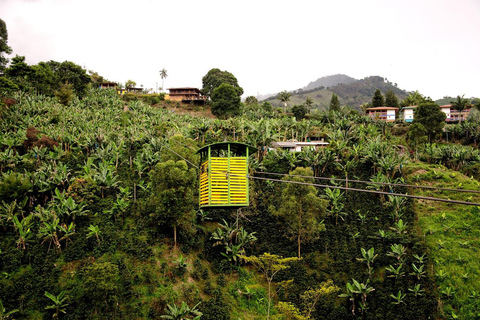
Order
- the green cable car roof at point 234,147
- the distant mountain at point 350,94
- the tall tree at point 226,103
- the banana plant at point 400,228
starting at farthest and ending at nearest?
the distant mountain at point 350,94, the tall tree at point 226,103, the banana plant at point 400,228, the green cable car roof at point 234,147

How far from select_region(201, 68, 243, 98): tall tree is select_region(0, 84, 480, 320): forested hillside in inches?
1542

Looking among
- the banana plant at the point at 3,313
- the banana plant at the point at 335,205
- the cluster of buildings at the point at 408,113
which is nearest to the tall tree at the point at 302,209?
the banana plant at the point at 335,205

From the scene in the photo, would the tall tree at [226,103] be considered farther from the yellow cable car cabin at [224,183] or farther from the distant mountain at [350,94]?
the distant mountain at [350,94]

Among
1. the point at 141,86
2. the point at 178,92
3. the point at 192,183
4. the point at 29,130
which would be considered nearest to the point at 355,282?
the point at 192,183

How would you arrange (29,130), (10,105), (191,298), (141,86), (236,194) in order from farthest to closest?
(141,86)
(10,105)
(29,130)
(191,298)
(236,194)

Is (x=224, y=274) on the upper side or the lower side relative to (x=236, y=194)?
lower

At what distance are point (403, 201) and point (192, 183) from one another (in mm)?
13604

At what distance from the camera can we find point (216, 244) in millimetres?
17906

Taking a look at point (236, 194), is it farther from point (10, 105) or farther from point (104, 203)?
point (10, 105)

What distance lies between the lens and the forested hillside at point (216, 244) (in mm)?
13992

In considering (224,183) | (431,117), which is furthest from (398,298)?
(431,117)

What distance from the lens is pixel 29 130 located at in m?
25.9

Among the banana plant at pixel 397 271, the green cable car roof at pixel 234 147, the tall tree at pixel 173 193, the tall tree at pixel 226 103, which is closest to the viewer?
the green cable car roof at pixel 234 147

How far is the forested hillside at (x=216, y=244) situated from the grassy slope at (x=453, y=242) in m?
0.07
